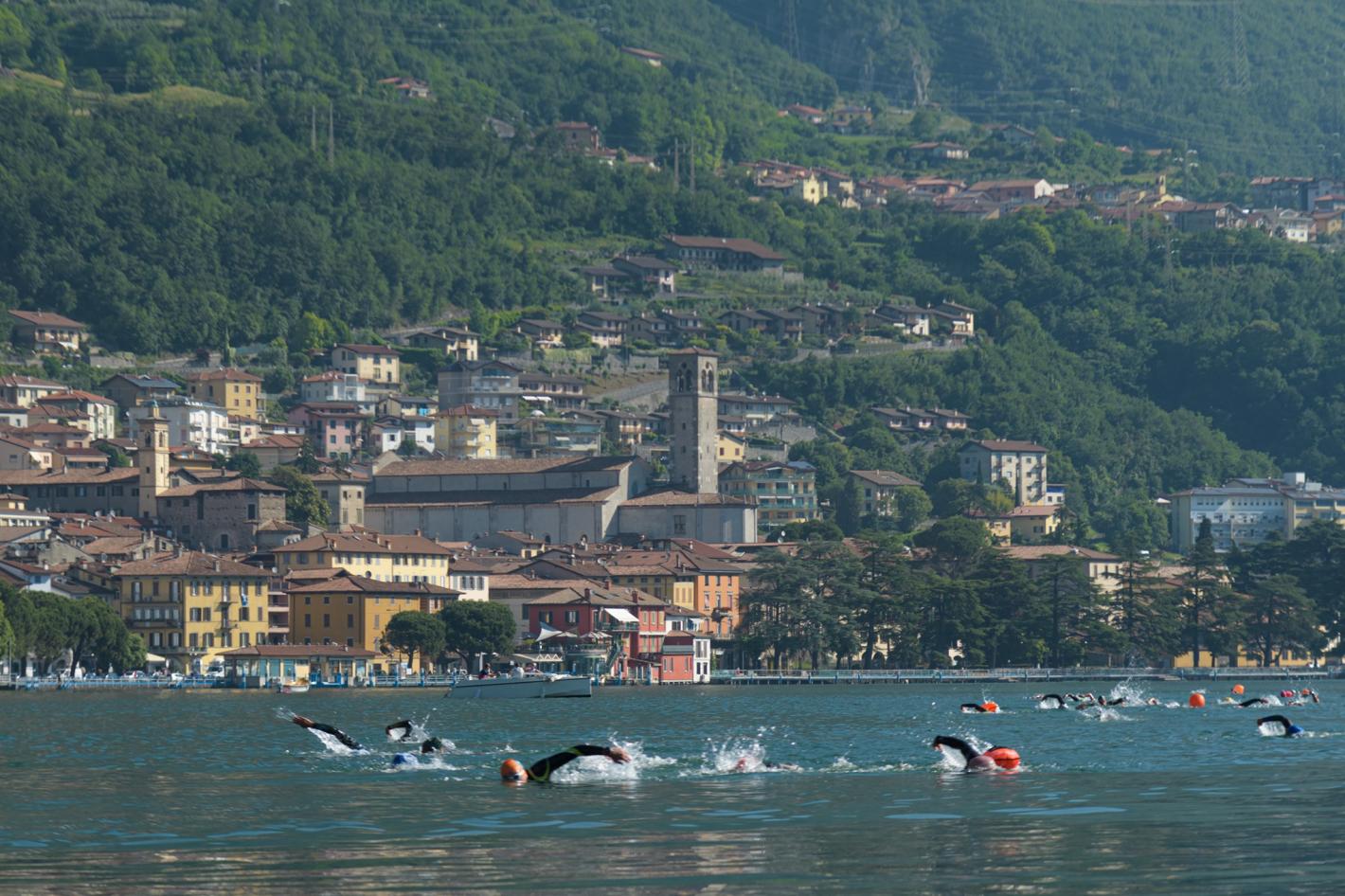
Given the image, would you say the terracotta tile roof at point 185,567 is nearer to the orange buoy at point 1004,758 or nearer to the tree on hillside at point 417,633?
the tree on hillside at point 417,633

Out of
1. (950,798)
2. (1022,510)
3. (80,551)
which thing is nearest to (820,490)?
(1022,510)

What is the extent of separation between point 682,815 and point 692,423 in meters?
127

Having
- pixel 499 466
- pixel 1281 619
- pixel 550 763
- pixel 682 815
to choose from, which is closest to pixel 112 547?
pixel 499 466

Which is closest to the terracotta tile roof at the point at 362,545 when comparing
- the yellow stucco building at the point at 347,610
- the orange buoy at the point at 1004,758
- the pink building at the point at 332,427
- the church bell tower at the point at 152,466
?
the yellow stucco building at the point at 347,610

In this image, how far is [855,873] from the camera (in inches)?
1350

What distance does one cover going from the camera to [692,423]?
555 feet

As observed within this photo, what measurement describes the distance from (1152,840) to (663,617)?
100 meters

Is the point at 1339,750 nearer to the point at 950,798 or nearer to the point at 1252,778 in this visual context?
the point at 1252,778

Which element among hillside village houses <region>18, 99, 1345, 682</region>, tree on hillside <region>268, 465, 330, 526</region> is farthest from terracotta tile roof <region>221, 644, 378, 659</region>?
tree on hillside <region>268, 465, 330, 526</region>

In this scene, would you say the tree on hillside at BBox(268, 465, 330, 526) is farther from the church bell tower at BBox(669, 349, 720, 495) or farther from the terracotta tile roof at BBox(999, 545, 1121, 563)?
the terracotta tile roof at BBox(999, 545, 1121, 563)

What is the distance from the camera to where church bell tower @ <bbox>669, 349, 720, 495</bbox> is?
168750 mm

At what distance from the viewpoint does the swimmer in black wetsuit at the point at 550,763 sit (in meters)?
47.8

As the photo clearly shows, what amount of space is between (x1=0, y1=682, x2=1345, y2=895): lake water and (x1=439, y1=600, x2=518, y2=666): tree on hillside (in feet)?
163

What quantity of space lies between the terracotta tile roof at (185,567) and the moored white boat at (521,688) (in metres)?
24.4
